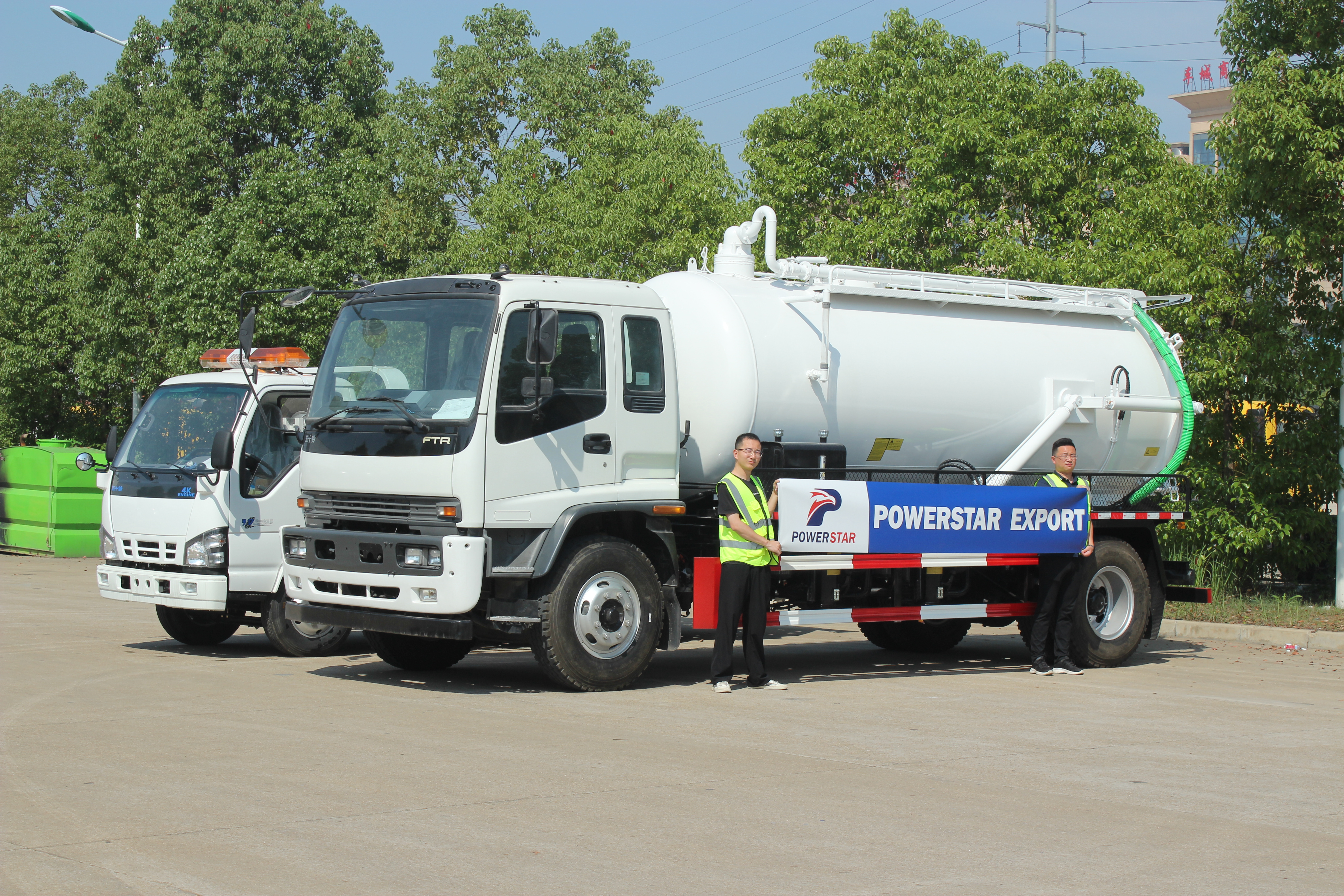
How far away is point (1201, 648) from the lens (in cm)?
1437

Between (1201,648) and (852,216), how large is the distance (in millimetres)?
9811

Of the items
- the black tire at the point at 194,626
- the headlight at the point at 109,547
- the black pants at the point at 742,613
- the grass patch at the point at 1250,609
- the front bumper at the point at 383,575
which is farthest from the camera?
the grass patch at the point at 1250,609

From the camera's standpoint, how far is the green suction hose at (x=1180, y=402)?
44.7 feet

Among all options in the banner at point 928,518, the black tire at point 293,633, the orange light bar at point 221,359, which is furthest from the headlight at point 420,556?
the orange light bar at point 221,359

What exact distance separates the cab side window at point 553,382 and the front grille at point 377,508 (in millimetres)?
718

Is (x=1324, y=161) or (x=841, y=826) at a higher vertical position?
(x=1324, y=161)

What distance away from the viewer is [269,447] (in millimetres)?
12375

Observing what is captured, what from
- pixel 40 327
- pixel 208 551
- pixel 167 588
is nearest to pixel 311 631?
pixel 208 551

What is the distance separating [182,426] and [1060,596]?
7.86m

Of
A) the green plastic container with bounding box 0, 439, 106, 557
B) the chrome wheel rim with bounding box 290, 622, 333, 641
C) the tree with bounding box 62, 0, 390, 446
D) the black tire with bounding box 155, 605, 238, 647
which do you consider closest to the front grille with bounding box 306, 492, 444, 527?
the chrome wheel rim with bounding box 290, 622, 333, 641

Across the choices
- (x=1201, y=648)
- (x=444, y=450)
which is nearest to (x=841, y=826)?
(x=444, y=450)

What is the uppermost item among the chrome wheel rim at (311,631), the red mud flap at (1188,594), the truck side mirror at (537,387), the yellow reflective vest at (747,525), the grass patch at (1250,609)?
the truck side mirror at (537,387)

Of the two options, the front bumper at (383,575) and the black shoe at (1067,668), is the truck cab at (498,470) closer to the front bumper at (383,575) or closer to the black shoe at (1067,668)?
the front bumper at (383,575)

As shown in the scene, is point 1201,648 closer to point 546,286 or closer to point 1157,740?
point 1157,740
